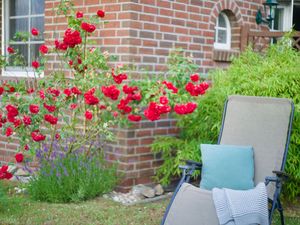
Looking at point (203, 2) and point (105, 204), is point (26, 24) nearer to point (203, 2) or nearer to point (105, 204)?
point (203, 2)

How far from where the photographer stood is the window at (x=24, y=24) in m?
6.64

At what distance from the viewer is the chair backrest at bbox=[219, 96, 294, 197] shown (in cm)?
428

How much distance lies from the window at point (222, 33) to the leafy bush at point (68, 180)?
250 cm

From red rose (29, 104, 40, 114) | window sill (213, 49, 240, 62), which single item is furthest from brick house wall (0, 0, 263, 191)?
red rose (29, 104, 40, 114)

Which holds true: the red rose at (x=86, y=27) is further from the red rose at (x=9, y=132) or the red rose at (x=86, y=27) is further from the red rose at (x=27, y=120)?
the red rose at (x=9, y=132)

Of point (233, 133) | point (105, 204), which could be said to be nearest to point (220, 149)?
point (233, 133)

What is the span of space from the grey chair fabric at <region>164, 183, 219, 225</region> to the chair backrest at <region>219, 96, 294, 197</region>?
2.63ft

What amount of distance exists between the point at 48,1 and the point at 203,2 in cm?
179

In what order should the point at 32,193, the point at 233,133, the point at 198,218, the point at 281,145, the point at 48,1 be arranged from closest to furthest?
the point at 198,218, the point at 281,145, the point at 233,133, the point at 32,193, the point at 48,1

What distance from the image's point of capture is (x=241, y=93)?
16.9ft

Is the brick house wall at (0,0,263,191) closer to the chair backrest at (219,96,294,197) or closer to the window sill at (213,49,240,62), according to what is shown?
the window sill at (213,49,240,62)

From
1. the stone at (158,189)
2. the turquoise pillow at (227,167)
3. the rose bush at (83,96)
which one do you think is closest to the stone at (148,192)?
the stone at (158,189)

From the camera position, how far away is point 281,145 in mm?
4277

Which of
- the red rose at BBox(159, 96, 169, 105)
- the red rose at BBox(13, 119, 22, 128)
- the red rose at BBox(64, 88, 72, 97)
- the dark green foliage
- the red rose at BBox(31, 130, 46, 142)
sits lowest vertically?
the dark green foliage
